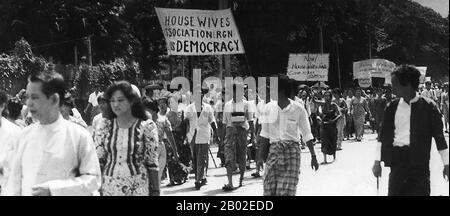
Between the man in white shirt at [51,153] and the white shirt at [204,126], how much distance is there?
7124 millimetres

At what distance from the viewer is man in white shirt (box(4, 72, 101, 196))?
3.95 meters

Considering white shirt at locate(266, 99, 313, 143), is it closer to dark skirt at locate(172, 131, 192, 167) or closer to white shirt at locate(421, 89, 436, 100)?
dark skirt at locate(172, 131, 192, 167)

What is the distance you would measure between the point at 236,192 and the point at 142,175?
4.78 m

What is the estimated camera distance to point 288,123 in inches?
286

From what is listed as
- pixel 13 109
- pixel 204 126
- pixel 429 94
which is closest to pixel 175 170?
pixel 204 126

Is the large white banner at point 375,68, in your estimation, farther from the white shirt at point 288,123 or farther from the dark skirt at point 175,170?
the white shirt at point 288,123

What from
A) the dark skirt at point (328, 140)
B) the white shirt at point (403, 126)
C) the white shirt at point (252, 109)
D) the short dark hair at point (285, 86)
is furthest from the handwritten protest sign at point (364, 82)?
the white shirt at point (403, 126)

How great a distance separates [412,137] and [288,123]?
1621mm

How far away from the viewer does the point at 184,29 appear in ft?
35.7

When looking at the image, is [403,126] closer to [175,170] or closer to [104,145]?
[104,145]

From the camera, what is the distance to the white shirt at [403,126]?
594 cm

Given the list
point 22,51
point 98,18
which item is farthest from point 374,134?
point 98,18

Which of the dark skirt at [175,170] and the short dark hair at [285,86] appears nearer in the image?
the short dark hair at [285,86]
